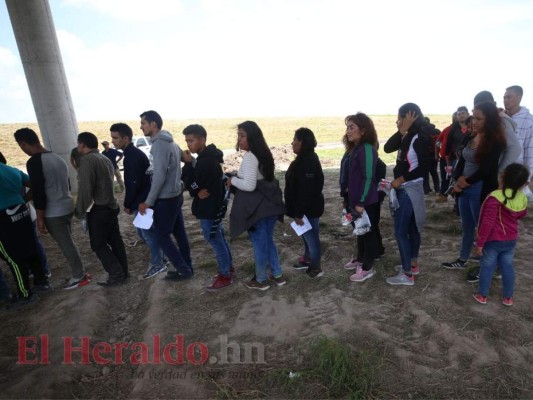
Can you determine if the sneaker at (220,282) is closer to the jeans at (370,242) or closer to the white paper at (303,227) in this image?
the white paper at (303,227)

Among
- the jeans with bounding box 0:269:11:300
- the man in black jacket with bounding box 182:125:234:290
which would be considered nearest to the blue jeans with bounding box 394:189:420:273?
the man in black jacket with bounding box 182:125:234:290

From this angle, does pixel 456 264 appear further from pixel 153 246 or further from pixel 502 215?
pixel 153 246

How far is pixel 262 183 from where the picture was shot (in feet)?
11.1

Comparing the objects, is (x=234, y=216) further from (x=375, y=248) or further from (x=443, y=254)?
(x=443, y=254)

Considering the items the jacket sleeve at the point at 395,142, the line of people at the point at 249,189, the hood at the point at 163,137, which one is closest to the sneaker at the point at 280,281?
the line of people at the point at 249,189

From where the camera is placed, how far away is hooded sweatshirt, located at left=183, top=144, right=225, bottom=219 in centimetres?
339

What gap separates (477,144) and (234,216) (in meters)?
2.51

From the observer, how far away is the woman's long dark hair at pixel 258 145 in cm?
320

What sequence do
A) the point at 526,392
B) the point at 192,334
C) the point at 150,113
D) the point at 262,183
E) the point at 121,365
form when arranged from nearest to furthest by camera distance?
the point at 526,392, the point at 121,365, the point at 192,334, the point at 262,183, the point at 150,113

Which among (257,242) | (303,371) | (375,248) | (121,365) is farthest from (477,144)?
(121,365)

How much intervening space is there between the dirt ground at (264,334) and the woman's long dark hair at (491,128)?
1.50 meters

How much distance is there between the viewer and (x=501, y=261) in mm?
2961

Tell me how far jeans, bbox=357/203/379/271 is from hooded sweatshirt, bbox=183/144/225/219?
1.64m

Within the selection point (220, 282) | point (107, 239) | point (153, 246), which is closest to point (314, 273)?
point (220, 282)
